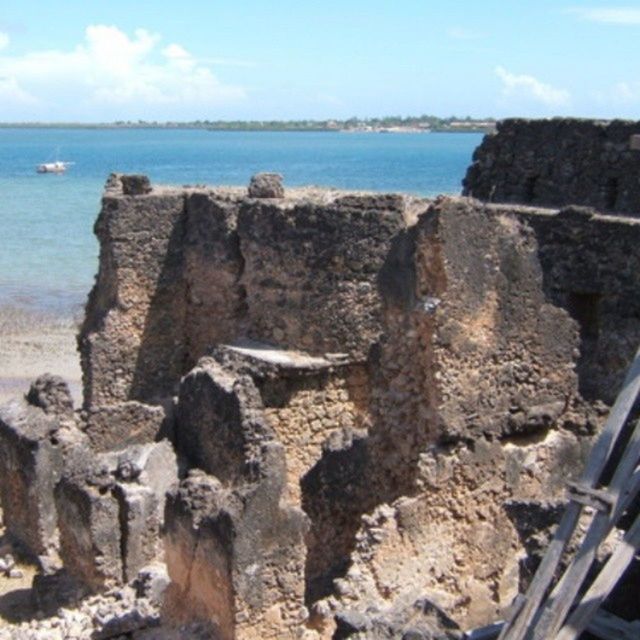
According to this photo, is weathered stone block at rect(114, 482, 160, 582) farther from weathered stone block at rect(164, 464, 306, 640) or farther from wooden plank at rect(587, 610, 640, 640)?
wooden plank at rect(587, 610, 640, 640)

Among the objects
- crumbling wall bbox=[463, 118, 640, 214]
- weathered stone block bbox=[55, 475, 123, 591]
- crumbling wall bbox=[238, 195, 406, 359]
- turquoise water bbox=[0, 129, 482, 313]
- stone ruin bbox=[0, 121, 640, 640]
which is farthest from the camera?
turquoise water bbox=[0, 129, 482, 313]

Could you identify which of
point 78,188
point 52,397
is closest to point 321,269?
point 52,397

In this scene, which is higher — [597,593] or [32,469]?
[597,593]

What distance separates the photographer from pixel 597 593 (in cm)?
721

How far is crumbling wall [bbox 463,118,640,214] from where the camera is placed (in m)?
17.1

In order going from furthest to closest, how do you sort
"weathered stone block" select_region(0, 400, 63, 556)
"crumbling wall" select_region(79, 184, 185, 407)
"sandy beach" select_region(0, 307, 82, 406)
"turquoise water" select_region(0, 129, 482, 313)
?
"turquoise water" select_region(0, 129, 482, 313) < "sandy beach" select_region(0, 307, 82, 406) < "crumbling wall" select_region(79, 184, 185, 407) < "weathered stone block" select_region(0, 400, 63, 556)

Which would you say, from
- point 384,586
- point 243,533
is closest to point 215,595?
point 243,533

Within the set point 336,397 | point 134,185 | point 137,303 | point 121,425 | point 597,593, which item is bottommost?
point 121,425

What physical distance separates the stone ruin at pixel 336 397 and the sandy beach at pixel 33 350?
30.8ft

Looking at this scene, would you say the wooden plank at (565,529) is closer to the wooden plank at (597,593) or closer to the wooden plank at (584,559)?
the wooden plank at (584,559)

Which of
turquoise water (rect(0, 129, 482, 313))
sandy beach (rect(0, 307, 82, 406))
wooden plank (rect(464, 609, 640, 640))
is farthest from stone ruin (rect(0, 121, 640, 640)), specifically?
turquoise water (rect(0, 129, 482, 313))

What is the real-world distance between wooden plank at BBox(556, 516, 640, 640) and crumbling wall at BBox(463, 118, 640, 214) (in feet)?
32.6

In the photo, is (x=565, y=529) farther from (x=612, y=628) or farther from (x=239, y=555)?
(x=239, y=555)

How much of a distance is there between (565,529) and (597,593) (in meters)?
0.45
